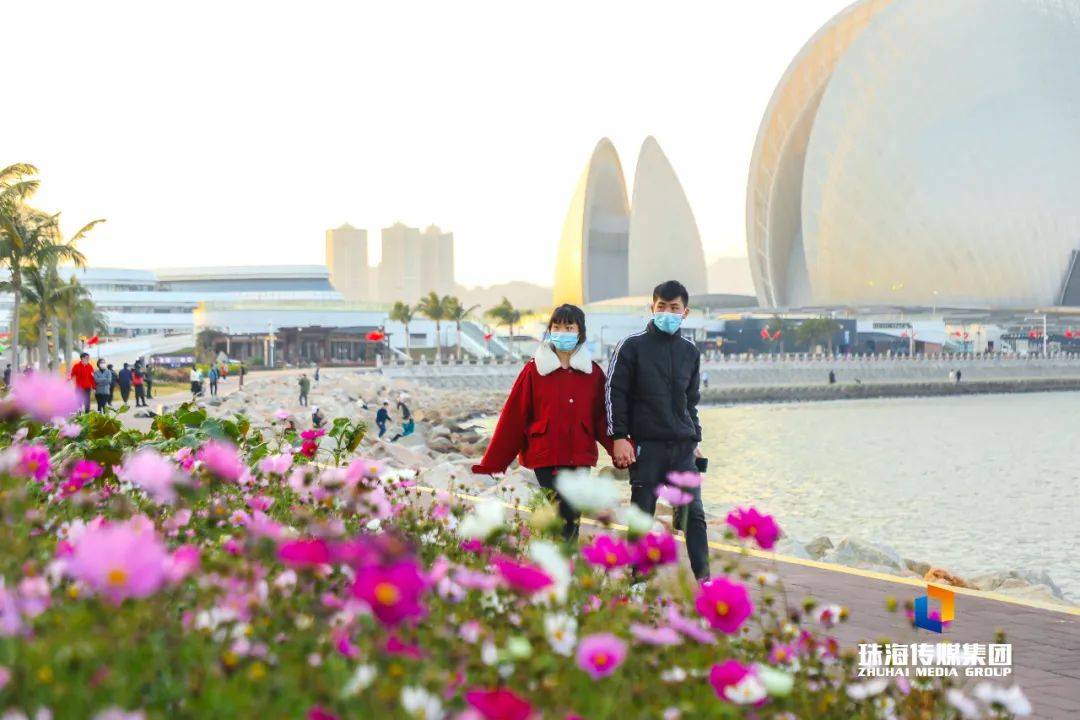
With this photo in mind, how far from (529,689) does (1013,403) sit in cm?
5137

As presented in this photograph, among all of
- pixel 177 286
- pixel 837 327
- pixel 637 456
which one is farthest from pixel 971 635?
pixel 177 286

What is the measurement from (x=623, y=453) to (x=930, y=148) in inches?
2704

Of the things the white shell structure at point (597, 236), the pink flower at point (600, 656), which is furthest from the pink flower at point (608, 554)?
the white shell structure at point (597, 236)

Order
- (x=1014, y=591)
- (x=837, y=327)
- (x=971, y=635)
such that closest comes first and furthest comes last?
1. (x=971, y=635)
2. (x=1014, y=591)
3. (x=837, y=327)

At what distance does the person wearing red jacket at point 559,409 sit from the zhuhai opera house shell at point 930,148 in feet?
210

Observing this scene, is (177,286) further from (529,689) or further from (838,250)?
(529,689)

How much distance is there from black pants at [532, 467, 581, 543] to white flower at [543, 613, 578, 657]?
3.00 m

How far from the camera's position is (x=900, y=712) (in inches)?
148

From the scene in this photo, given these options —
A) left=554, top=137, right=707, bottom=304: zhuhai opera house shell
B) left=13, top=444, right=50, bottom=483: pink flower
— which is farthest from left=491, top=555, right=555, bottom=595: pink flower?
left=554, top=137, right=707, bottom=304: zhuhai opera house shell

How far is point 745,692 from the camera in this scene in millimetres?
2416

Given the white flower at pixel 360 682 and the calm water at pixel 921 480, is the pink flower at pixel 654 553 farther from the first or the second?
the calm water at pixel 921 480

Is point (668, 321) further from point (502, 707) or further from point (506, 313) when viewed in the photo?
point (506, 313)

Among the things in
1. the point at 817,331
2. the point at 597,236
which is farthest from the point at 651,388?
the point at 597,236

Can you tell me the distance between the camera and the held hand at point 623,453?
5785 millimetres
